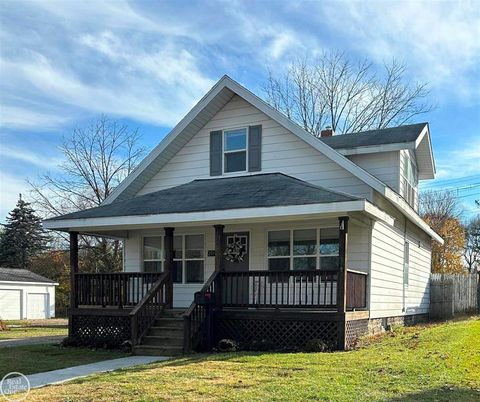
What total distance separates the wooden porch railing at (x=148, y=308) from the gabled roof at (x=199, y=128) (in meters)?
4.30

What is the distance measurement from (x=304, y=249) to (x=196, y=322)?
358 cm

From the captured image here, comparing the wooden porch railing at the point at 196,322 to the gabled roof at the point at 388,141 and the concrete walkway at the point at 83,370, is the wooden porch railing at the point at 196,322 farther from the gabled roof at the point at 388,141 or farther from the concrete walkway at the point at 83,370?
the gabled roof at the point at 388,141

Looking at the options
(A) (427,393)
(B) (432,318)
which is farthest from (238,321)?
(B) (432,318)

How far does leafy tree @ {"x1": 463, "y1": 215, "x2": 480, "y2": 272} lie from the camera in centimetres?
5306

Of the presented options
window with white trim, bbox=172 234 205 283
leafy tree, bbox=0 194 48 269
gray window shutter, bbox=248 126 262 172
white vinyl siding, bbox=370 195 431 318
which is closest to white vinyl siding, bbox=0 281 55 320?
leafy tree, bbox=0 194 48 269

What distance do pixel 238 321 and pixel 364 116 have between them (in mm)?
24845

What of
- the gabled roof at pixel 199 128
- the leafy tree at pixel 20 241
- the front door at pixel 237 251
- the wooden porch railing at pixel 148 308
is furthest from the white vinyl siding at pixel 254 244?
the leafy tree at pixel 20 241

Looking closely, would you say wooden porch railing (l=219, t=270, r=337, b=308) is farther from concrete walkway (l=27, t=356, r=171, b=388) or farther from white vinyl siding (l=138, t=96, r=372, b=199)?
white vinyl siding (l=138, t=96, r=372, b=199)

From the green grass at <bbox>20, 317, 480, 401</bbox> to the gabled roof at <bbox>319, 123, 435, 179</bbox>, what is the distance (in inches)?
242

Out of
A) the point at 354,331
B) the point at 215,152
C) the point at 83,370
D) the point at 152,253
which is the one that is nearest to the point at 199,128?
the point at 215,152

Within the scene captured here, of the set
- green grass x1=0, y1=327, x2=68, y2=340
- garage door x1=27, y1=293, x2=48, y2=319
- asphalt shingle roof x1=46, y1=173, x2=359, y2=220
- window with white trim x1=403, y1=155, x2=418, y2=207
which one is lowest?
garage door x1=27, y1=293, x2=48, y2=319

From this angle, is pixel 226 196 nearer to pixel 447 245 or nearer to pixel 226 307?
pixel 226 307

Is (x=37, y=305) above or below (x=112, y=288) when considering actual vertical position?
below

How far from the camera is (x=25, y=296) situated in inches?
1336
